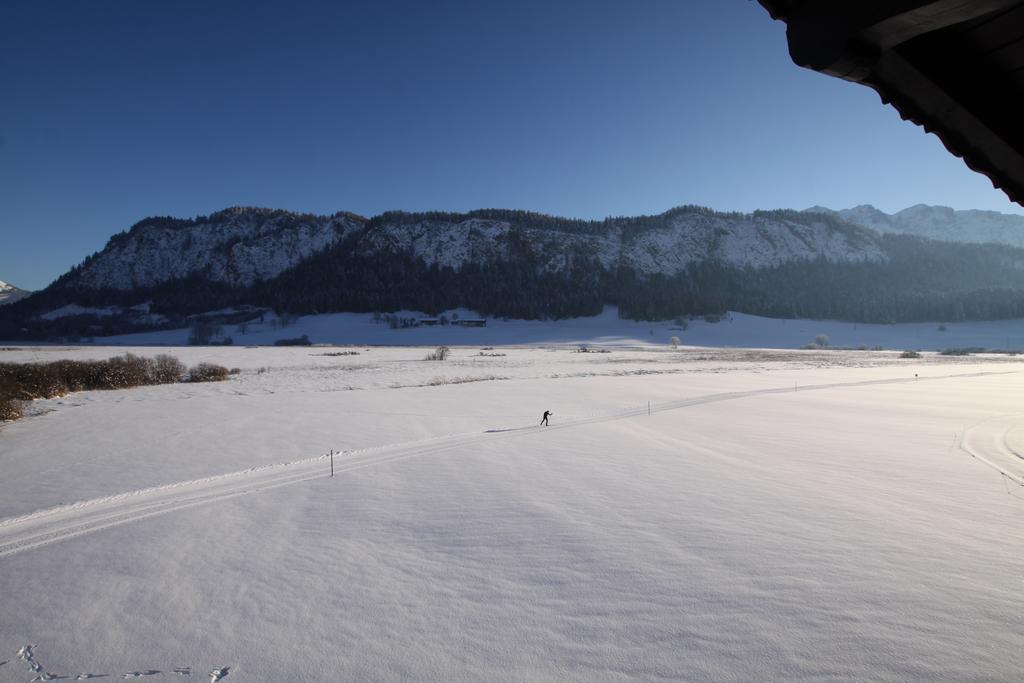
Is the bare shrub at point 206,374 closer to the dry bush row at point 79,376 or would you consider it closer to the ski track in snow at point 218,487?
the dry bush row at point 79,376

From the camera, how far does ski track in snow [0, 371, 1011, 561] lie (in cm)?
659

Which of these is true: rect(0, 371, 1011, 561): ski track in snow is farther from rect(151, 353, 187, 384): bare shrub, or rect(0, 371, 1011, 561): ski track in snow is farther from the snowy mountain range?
the snowy mountain range

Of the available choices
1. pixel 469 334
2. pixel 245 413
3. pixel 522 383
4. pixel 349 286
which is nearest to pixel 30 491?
pixel 245 413

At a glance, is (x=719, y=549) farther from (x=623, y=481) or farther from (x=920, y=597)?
(x=623, y=481)

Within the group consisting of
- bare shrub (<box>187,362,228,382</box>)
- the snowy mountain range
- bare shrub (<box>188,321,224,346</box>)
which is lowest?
bare shrub (<box>187,362,228,382</box>)

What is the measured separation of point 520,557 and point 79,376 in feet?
106

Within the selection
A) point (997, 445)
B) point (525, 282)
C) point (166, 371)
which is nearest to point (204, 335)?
point (166, 371)

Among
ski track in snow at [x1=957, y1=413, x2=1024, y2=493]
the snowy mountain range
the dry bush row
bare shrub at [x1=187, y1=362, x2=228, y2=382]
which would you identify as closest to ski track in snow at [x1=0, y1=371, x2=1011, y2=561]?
ski track in snow at [x1=957, y1=413, x2=1024, y2=493]

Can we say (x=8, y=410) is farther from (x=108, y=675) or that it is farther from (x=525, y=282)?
(x=525, y=282)

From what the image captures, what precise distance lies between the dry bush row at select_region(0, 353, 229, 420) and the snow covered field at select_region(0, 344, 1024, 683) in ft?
36.1

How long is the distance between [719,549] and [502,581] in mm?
2589

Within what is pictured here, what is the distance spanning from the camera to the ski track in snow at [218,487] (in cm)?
659

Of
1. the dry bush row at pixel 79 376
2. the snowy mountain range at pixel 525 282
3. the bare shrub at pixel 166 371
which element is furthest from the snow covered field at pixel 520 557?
the snowy mountain range at pixel 525 282

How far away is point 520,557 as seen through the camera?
5.39m
